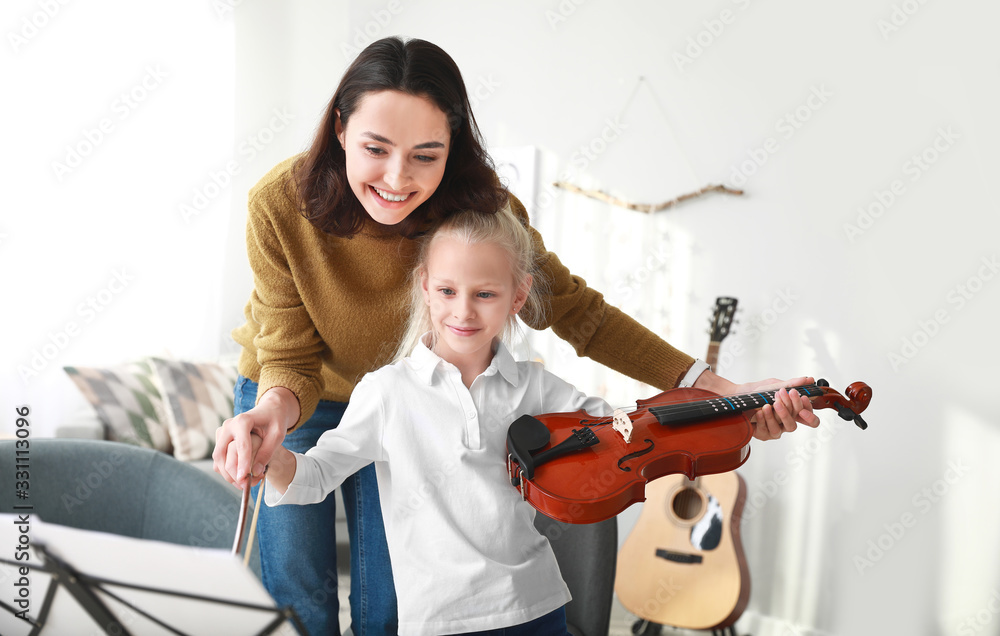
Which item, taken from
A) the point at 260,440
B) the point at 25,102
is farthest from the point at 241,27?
the point at 260,440

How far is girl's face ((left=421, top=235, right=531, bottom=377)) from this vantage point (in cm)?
121

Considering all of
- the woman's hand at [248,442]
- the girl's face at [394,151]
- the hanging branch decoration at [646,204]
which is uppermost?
the hanging branch decoration at [646,204]

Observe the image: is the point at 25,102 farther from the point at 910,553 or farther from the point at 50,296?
the point at 910,553

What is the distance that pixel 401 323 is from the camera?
139 cm

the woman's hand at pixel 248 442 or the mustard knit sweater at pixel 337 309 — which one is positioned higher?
the mustard knit sweater at pixel 337 309

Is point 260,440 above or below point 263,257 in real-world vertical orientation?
below

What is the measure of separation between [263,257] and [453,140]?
15.7 inches

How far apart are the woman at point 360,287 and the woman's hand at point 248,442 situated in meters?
0.03

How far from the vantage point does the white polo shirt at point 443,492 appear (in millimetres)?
1121

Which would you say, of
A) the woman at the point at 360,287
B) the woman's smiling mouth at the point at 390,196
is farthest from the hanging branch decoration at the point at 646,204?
the woman's smiling mouth at the point at 390,196

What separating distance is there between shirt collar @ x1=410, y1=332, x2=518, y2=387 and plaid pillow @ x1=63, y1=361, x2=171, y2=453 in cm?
203

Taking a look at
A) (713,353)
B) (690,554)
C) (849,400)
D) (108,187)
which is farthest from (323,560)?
(108,187)

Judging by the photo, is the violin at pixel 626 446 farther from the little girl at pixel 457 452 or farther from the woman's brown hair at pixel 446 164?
the woman's brown hair at pixel 446 164

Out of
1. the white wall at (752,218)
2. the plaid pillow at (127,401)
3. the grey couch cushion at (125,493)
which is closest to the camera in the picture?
the grey couch cushion at (125,493)
